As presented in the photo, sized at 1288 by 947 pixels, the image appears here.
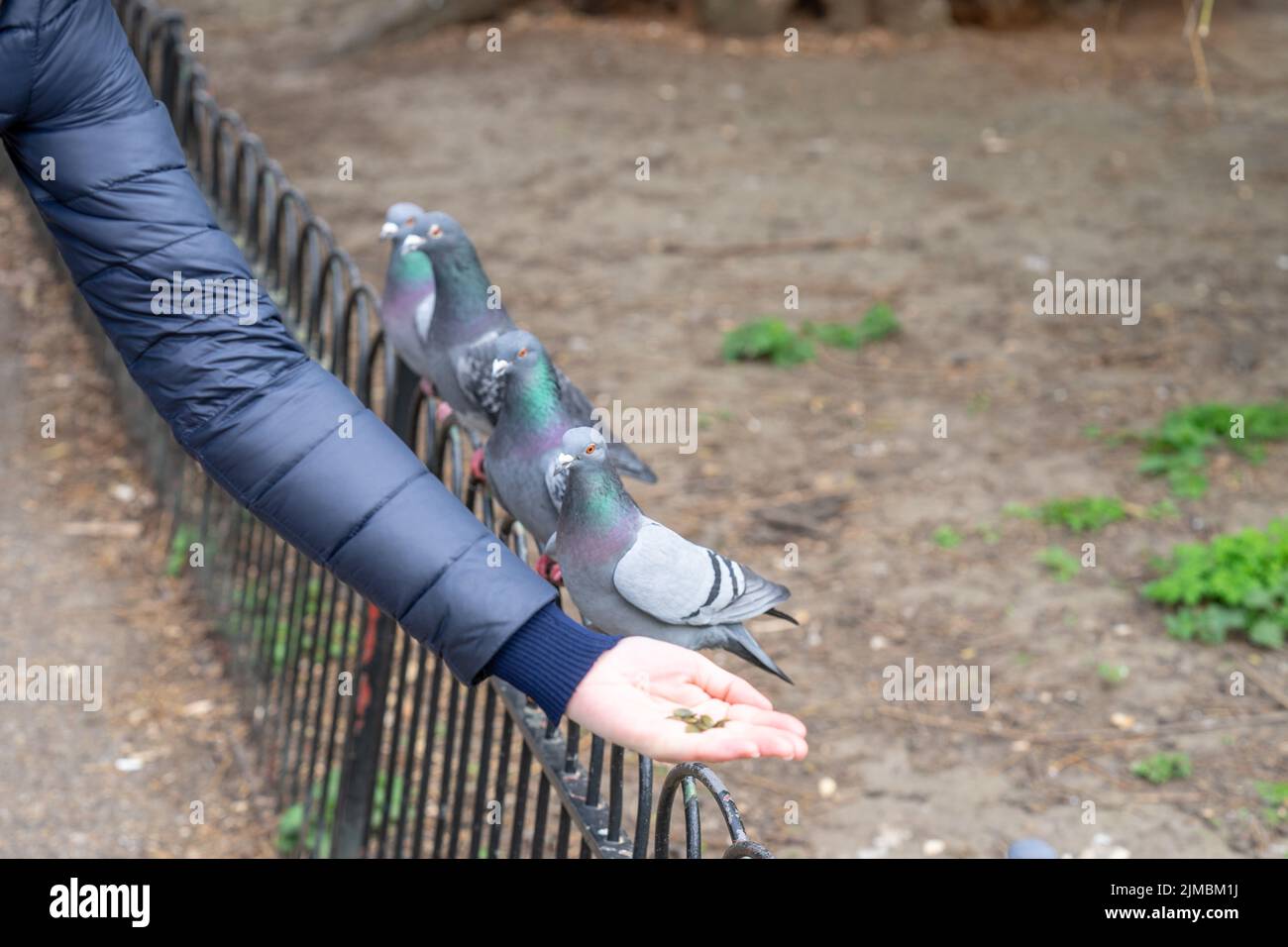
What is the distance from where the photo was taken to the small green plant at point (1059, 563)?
4.80m

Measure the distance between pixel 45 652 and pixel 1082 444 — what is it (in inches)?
150

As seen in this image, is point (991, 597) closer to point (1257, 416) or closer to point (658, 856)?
point (1257, 416)

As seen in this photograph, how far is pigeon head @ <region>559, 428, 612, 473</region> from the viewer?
2186mm

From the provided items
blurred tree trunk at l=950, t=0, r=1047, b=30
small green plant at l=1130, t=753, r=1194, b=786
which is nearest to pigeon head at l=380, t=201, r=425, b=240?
small green plant at l=1130, t=753, r=1194, b=786

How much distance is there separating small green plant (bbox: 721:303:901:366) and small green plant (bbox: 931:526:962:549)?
141 centimetres

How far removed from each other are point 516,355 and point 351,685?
149 cm

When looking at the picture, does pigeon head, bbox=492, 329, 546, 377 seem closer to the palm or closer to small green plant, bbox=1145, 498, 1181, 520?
the palm

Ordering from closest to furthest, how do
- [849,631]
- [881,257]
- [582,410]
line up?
[582,410]
[849,631]
[881,257]

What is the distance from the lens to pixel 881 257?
722cm

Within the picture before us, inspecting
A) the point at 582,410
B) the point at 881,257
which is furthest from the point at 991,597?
the point at 881,257

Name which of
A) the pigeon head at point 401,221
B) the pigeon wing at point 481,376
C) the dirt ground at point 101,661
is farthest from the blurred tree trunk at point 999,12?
the pigeon wing at point 481,376

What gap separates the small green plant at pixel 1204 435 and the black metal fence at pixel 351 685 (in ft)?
8.12

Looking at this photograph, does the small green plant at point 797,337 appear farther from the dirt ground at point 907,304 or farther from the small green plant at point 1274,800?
the small green plant at point 1274,800
